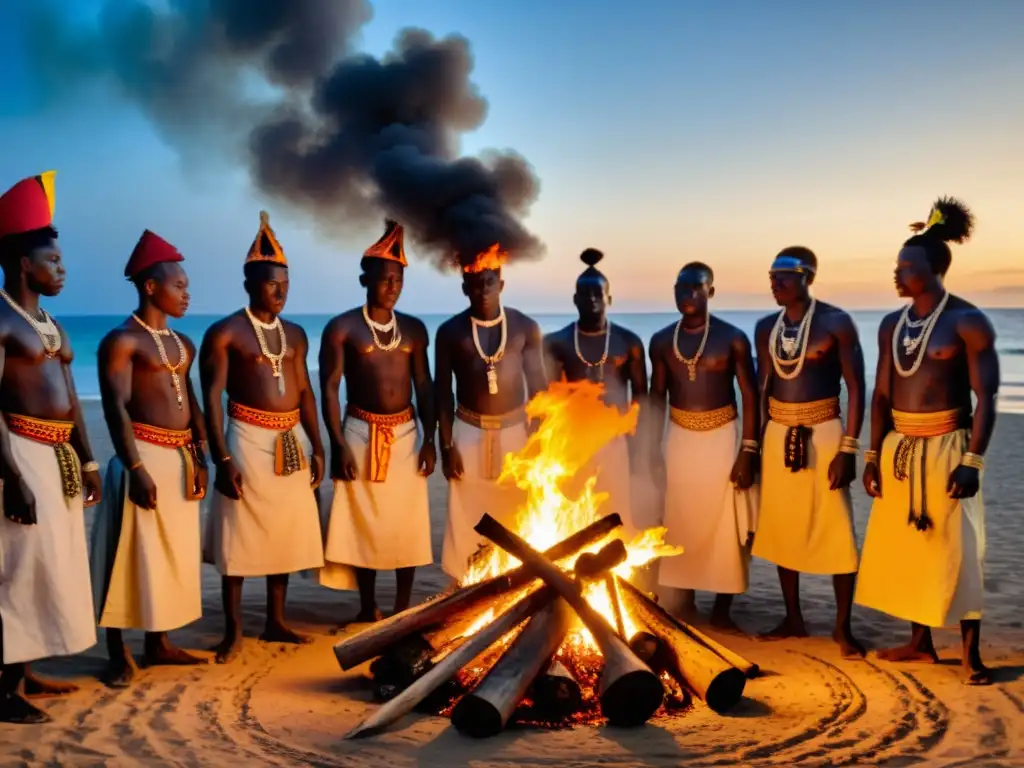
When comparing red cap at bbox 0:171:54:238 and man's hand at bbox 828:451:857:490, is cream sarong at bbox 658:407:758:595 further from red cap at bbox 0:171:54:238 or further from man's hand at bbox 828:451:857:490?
red cap at bbox 0:171:54:238

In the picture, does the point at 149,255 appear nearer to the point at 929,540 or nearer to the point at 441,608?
the point at 441,608

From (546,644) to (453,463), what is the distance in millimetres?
2339

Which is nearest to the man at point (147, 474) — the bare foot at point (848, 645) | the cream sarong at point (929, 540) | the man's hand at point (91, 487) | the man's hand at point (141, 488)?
the man's hand at point (141, 488)

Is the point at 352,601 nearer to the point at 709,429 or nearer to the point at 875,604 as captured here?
the point at 709,429

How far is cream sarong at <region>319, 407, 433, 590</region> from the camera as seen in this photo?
24.3ft

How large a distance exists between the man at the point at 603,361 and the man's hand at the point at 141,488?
3168 millimetres

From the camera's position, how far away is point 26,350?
556 centimetres

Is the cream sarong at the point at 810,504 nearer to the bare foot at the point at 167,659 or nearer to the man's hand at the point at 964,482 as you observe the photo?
the man's hand at the point at 964,482

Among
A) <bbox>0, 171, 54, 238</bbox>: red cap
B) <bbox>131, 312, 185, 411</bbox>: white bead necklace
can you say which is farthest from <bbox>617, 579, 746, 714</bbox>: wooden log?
<bbox>0, 171, 54, 238</bbox>: red cap

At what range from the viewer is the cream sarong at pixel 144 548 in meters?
6.25

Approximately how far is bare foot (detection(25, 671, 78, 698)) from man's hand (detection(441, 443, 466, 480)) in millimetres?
2971

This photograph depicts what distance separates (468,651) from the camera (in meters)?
5.61

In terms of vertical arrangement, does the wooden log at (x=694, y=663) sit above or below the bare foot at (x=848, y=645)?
above

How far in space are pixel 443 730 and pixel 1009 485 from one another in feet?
37.2
